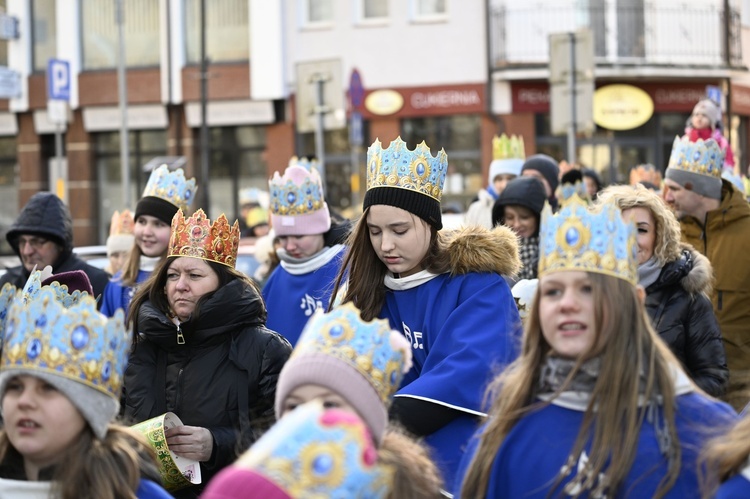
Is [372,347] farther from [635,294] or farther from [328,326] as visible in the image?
[635,294]

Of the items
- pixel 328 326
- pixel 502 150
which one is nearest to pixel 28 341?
pixel 328 326

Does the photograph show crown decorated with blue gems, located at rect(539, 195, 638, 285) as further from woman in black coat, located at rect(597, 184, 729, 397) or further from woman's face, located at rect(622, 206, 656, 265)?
woman's face, located at rect(622, 206, 656, 265)

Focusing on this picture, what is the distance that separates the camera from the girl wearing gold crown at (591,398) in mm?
4023

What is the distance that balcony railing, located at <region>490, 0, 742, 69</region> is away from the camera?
30328mm

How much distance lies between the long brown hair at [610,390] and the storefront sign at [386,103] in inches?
1032

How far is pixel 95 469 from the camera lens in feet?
13.6

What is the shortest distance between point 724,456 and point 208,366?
2702mm

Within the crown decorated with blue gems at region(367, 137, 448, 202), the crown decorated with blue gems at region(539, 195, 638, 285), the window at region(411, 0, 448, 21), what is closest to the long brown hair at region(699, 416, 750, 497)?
the crown decorated with blue gems at region(539, 195, 638, 285)

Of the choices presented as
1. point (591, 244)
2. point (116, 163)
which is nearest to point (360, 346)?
point (591, 244)

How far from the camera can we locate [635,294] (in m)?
4.25

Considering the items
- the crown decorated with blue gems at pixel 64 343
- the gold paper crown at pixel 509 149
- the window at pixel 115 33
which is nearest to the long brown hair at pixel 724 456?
the crown decorated with blue gems at pixel 64 343

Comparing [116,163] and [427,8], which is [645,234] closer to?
[427,8]

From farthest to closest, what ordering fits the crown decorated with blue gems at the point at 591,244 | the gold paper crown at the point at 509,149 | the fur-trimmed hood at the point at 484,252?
the gold paper crown at the point at 509,149
the fur-trimmed hood at the point at 484,252
the crown decorated with blue gems at the point at 591,244

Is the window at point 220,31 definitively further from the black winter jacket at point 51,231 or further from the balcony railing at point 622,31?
the black winter jacket at point 51,231
